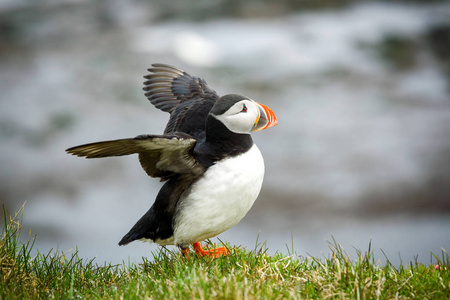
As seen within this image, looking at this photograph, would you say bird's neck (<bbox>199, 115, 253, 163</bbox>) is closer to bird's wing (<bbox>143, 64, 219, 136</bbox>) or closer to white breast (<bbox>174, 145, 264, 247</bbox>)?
white breast (<bbox>174, 145, 264, 247</bbox>)

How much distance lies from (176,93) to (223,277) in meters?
2.48

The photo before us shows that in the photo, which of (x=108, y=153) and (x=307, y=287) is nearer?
(x=307, y=287)

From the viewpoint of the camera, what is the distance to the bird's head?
3922 mm

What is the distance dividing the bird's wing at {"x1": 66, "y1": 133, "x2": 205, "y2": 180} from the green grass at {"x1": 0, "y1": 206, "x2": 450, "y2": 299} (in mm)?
742

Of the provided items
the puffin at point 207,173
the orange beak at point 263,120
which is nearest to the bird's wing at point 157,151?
the puffin at point 207,173

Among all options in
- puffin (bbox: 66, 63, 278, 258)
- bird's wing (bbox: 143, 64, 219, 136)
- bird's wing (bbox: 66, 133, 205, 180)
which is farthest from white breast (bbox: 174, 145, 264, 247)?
bird's wing (bbox: 143, 64, 219, 136)

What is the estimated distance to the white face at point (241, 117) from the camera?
392cm

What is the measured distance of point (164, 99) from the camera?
16.9 ft

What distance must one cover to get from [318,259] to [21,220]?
8.41 ft

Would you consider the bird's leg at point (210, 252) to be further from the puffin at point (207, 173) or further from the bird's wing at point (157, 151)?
the bird's wing at point (157, 151)

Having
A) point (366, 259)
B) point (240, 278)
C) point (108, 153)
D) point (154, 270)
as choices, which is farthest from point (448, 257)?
point (108, 153)

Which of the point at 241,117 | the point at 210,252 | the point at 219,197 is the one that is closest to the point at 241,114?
the point at 241,117

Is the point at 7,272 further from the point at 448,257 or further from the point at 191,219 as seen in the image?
the point at 448,257

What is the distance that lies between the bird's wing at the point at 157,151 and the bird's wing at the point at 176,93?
74cm
